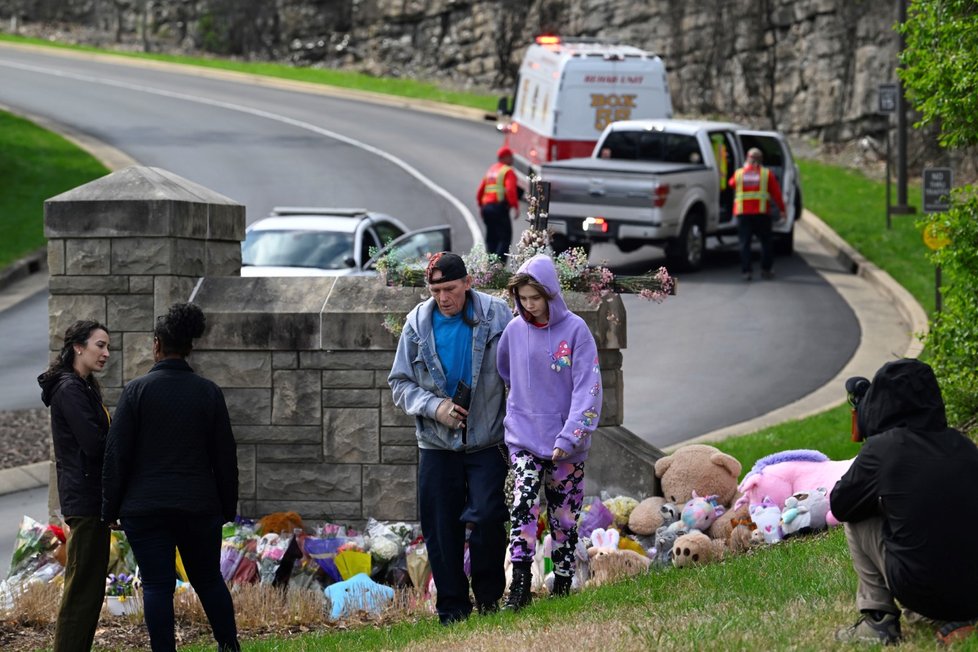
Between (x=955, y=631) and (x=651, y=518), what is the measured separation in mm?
3538

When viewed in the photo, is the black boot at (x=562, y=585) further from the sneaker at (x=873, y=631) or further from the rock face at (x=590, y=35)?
the rock face at (x=590, y=35)

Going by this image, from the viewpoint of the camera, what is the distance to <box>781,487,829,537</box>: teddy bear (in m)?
8.73

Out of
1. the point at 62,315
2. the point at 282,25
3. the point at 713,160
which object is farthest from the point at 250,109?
the point at 62,315

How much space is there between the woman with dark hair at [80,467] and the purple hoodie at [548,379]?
1974 mm

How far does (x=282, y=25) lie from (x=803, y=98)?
20329mm

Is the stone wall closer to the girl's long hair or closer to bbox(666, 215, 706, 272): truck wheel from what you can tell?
the girl's long hair

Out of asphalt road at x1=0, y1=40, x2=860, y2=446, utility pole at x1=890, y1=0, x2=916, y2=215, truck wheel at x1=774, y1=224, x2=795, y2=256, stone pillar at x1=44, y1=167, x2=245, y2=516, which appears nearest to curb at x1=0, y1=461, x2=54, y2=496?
stone pillar at x1=44, y1=167, x2=245, y2=516

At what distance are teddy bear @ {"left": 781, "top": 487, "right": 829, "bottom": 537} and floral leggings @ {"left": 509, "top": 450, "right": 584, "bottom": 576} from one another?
1490 millimetres

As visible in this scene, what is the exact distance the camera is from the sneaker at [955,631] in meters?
5.85

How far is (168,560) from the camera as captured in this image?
7.20 meters

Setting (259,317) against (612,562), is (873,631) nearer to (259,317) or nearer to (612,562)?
(612,562)

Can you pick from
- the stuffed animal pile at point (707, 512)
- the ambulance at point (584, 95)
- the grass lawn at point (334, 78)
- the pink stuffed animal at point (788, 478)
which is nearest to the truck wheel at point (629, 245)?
the ambulance at point (584, 95)

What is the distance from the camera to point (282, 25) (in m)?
51.8

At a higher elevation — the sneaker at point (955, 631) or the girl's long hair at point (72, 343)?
the girl's long hair at point (72, 343)
